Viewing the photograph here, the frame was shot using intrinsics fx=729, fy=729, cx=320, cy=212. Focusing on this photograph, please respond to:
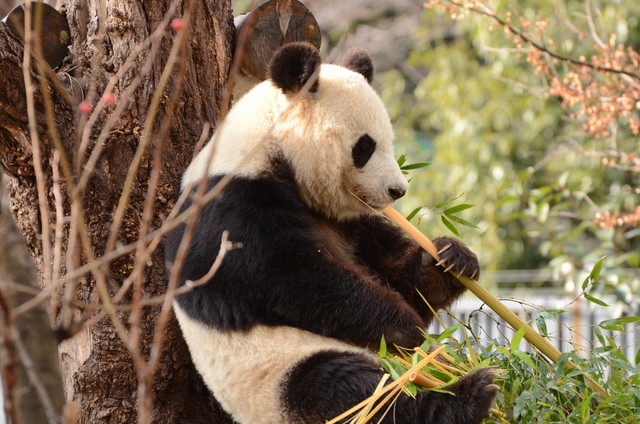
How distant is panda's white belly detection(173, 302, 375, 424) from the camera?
2.48 metres

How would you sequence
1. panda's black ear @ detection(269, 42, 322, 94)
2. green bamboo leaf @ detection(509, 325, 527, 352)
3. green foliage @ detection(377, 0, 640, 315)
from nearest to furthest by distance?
green bamboo leaf @ detection(509, 325, 527, 352)
panda's black ear @ detection(269, 42, 322, 94)
green foliage @ detection(377, 0, 640, 315)

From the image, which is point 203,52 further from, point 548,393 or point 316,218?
point 548,393

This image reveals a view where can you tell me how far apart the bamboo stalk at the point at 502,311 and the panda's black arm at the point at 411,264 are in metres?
0.06

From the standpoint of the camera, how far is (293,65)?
8.66 feet

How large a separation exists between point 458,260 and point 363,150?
1.84 ft

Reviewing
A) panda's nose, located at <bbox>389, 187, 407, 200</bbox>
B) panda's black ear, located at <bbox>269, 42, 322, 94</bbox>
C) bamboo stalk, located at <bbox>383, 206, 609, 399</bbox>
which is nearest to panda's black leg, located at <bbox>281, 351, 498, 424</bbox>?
bamboo stalk, located at <bbox>383, 206, 609, 399</bbox>

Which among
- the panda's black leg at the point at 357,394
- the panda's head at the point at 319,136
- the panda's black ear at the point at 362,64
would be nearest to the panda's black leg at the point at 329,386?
the panda's black leg at the point at 357,394

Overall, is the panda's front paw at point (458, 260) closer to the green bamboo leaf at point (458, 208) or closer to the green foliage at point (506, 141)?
the green bamboo leaf at point (458, 208)

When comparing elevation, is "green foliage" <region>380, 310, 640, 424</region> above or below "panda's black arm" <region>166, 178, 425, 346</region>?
below

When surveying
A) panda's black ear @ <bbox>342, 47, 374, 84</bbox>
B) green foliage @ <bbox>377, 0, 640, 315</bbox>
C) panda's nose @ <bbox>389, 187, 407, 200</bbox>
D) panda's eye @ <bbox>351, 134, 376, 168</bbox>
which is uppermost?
panda's black ear @ <bbox>342, 47, 374, 84</bbox>

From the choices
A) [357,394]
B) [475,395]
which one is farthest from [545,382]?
[357,394]

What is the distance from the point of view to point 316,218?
2832mm

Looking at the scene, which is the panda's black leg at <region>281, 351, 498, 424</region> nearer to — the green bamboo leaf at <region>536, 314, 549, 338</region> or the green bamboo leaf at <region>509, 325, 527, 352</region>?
the green bamboo leaf at <region>509, 325, 527, 352</region>

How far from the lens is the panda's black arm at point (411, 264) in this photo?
9.46 ft
